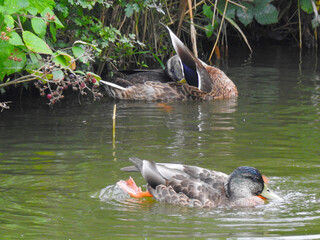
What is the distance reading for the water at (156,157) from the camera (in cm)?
535

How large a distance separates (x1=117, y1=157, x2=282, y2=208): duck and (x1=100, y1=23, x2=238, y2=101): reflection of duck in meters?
4.65

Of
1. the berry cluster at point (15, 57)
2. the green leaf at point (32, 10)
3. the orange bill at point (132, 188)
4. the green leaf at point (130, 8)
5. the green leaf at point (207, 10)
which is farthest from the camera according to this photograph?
the green leaf at point (207, 10)

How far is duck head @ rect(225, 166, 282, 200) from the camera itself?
5.97m

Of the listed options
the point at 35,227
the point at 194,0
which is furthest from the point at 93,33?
the point at 35,227

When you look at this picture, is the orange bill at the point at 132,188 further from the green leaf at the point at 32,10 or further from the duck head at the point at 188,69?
the duck head at the point at 188,69

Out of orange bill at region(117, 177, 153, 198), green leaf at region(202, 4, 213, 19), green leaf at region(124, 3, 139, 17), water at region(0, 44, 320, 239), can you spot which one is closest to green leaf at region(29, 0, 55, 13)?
water at region(0, 44, 320, 239)

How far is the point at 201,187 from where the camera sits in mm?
6008

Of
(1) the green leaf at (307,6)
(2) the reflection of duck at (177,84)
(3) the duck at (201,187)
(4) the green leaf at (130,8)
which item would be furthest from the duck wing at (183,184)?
(1) the green leaf at (307,6)

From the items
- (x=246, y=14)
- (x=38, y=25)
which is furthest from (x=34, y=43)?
(x=246, y=14)

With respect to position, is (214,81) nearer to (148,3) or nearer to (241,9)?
(148,3)

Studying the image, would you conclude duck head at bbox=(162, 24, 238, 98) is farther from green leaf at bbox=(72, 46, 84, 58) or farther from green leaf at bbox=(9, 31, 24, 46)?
green leaf at bbox=(9, 31, 24, 46)

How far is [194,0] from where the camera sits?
11.9 metres

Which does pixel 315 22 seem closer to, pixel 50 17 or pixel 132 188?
pixel 50 17

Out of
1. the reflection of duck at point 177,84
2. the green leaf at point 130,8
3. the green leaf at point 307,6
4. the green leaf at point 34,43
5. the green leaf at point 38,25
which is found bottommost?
the reflection of duck at point 177,84
